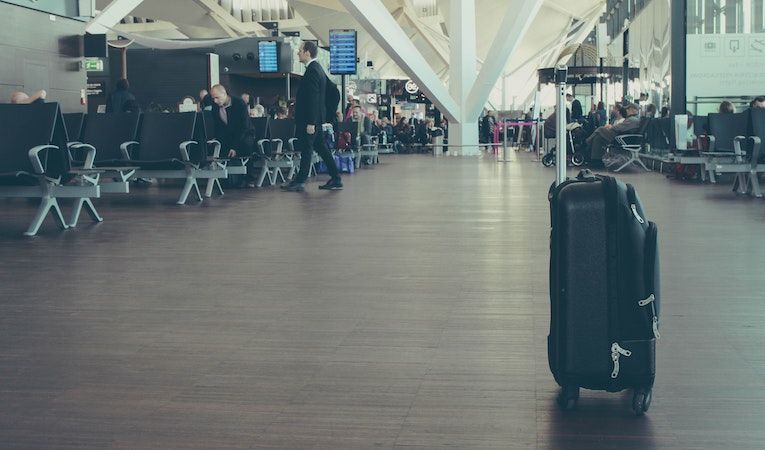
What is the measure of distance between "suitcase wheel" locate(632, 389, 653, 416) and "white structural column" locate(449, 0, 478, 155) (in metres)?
26.6

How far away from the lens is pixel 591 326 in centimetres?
305

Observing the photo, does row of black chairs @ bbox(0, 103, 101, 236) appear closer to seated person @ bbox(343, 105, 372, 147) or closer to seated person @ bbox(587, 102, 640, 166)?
seated person @ bbox(343, 105, 372, 147)

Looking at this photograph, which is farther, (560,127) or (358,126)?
(358,126)

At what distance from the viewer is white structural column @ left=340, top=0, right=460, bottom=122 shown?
936 inches

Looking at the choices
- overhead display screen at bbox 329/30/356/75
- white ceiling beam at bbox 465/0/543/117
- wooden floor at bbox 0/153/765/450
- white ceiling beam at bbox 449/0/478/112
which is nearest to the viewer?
wooden floor at bbox 0/153/765/450

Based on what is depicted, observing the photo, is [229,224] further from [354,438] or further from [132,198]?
[354,438]

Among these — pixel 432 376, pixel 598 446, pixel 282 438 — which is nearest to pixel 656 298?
→ pixel 598 446

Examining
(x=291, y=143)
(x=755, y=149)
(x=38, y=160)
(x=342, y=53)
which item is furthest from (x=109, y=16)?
(x=38, y=160)

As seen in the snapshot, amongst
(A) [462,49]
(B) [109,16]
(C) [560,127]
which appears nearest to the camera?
(C) [560,127]

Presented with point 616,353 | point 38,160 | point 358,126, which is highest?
point 358,126

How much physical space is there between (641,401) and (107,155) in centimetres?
986

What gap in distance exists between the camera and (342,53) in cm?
2689

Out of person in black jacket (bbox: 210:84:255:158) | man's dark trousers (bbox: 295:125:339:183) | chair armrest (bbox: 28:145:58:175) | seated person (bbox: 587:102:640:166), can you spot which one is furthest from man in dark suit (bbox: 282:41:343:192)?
seated person (bbox: 587:102:640:166)

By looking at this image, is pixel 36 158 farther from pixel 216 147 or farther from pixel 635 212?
pixel 635 212
